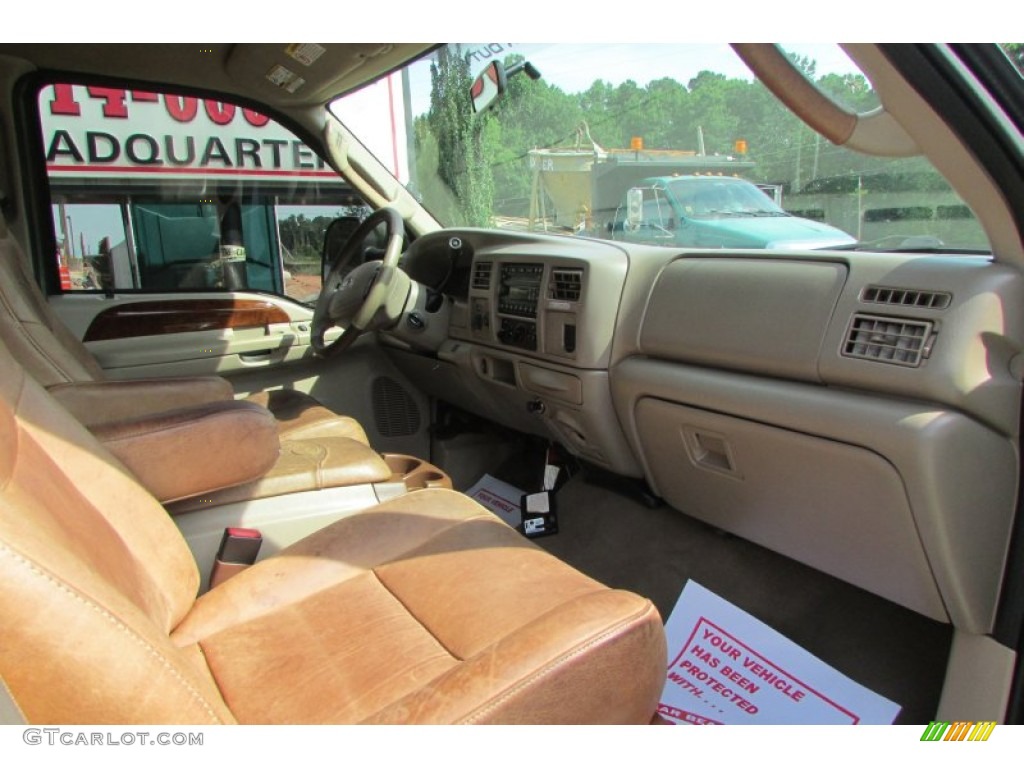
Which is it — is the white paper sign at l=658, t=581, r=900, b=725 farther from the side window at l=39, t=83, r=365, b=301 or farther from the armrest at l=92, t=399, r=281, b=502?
the side window at l=39, t=83, r=365, b=301

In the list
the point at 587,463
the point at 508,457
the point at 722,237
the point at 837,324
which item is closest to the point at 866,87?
the point at 837,324

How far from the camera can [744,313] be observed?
1.58 m

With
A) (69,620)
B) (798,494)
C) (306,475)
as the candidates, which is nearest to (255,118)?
(306,475)

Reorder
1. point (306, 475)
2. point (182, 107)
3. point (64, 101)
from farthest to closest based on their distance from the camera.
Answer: point (182, 107)
point (64, 101)
point (306, 475)

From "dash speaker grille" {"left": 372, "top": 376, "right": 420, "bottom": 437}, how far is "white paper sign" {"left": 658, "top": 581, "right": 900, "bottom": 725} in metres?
1.58

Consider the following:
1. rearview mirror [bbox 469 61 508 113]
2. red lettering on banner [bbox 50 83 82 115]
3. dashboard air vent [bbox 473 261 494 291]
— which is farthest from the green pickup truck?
red lettering on banner [bbox 50 83 82 115]

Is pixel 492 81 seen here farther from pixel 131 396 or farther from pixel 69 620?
pixel 69 620

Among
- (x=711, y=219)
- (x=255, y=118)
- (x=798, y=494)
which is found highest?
(x=255, y=118)

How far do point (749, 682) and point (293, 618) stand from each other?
1.01 meters

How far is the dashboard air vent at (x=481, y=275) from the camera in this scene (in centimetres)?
236

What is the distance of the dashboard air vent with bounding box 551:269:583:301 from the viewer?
1946mm

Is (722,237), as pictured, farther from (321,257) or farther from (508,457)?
(321,257)

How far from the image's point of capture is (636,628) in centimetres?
106

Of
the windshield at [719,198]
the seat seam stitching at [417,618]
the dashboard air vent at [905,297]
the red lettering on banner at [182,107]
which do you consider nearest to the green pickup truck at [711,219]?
the windshield at [719,198]
